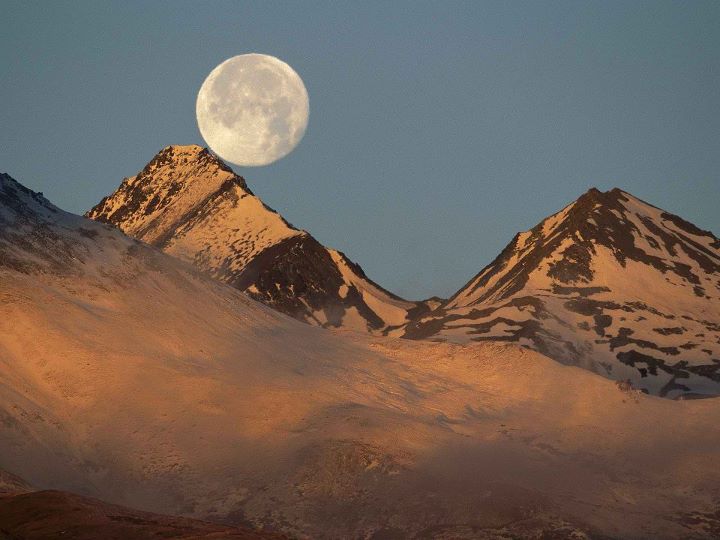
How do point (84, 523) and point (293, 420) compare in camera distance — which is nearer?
point (84, 523)

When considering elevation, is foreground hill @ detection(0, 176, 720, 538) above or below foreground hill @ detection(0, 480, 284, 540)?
above

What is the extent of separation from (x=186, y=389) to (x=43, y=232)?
90.0ft

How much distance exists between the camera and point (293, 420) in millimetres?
73188

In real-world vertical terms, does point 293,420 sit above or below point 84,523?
above

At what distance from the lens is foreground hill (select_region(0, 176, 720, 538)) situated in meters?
61.8

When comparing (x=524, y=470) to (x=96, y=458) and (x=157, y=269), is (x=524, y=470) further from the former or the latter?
(x=157, y=269)

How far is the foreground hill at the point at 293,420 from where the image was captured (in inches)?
2434

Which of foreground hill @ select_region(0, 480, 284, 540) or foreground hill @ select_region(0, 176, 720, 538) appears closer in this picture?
foreground hill @ select_region(0, 480, 284, 540)

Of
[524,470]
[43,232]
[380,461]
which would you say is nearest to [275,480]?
[380,461]

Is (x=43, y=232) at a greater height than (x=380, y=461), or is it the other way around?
(x=43, y=232)

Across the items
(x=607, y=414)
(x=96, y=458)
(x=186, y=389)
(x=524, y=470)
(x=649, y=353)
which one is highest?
(x=649, y=353)

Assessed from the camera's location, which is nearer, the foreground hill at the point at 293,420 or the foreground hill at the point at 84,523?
the foreground hill at the point at 84,523

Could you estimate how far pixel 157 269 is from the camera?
99688 millimetres

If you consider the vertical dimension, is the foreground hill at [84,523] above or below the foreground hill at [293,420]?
below
